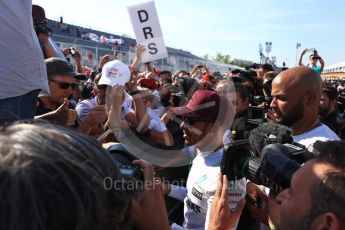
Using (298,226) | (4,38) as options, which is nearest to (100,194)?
(298,226)

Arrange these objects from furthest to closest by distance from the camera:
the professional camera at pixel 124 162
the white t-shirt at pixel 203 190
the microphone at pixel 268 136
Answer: the white t-shirt at pixel 203 190 < the microphone at pixel 268 136 < the professional camera at pixel 124 162

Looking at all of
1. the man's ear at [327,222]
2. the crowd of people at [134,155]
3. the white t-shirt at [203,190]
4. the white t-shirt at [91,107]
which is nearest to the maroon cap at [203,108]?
the crowd of people at [134,155]

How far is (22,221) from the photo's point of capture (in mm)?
573

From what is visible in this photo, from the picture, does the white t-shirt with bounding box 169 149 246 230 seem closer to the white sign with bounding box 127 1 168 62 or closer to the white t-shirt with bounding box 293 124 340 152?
the white t-shirt with bounding box 293 124 340 152

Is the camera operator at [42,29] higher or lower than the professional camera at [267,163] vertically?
higher

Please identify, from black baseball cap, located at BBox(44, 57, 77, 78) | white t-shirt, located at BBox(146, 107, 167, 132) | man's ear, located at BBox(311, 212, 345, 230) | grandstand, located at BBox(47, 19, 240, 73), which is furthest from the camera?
grandstand, located at BBox(47, 19, 240, 73)

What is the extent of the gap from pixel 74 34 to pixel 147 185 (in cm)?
3800

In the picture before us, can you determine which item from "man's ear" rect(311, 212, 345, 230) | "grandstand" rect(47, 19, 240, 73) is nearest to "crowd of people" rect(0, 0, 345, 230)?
"man's ear" rect(311, 212, 345, 230)

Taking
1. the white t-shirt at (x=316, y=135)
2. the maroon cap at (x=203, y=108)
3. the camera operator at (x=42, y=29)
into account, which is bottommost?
the white t-shirt at (x=316, y=135)

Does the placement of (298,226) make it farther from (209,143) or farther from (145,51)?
(145,51)

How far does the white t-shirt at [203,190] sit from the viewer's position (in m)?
2.00

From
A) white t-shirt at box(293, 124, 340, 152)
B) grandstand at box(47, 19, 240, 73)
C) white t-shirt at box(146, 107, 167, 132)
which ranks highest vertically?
grandstand at box(47, 19, 240, 73)

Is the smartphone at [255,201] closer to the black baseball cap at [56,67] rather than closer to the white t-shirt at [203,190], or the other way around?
the white t-shirt at [203,190]

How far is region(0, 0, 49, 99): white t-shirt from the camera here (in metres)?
1.60
